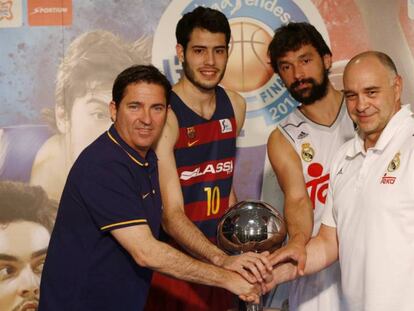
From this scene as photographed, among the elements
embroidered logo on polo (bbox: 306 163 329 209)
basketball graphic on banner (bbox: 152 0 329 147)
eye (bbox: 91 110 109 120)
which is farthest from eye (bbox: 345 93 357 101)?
eye (bbox: 91 110 109 120)

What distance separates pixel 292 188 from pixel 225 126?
48cm

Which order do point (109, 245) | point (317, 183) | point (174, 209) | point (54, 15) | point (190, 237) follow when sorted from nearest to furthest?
1. point (109, 245)
2. point (190, 237)
3. point (174, 209)
4. point (317, 183)
5. point (54, 15)

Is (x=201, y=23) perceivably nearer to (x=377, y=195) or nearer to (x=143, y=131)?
(x=143, y=131)

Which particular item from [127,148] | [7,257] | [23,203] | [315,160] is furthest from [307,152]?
[7,257]

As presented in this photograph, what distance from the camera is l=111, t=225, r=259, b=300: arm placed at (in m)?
2.82

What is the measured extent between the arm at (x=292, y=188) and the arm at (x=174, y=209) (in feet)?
1.12

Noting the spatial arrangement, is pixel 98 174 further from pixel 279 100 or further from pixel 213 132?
pixel 279 100

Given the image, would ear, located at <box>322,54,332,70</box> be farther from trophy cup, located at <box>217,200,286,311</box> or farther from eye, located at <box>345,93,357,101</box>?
trophy cup, located at <box>217,200,286,311</box>

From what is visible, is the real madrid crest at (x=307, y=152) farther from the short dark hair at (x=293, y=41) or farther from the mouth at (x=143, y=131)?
the mouth at (x=143, y=131)

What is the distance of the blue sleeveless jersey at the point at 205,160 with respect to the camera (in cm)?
364

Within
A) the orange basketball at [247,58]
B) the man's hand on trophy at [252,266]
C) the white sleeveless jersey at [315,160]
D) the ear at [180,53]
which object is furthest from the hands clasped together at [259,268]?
the orange basketball at [247,58]

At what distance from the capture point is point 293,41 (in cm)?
369

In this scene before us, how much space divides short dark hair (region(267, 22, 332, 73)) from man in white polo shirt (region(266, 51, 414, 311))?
0.85m

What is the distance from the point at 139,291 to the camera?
2.96m
